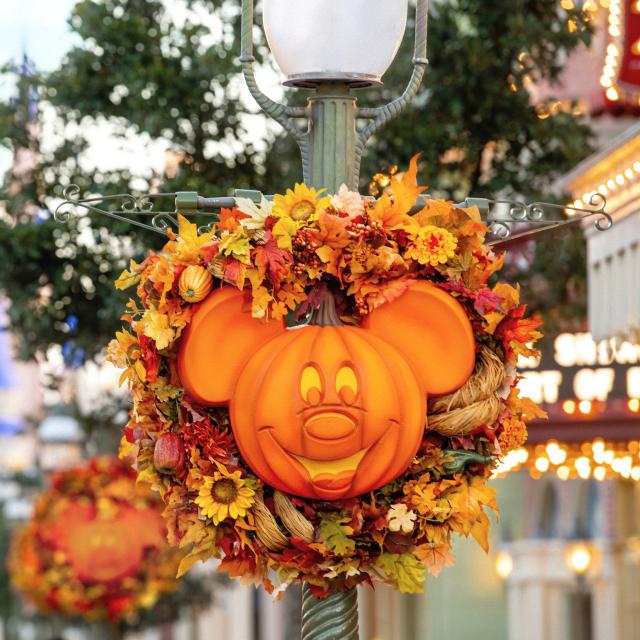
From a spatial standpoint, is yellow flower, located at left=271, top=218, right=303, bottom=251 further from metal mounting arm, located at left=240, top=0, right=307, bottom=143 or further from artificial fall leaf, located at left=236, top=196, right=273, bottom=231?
metal mounting arm, located at left=240, top=0, right=307, bottom=143

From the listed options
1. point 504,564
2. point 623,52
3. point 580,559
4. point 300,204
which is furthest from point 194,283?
point 504,564

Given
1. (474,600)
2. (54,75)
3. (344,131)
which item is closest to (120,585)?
(54,75)

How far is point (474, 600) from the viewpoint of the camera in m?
26.6

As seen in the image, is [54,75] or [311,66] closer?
[311,66]

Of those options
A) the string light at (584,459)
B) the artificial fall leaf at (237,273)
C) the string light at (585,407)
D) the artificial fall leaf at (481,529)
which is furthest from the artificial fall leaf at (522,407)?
the string light at (585,407)

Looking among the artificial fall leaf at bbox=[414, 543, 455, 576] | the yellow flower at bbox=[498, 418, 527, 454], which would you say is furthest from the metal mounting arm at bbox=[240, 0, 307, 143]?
the artificial fall leaf at bbox=[414, 543, 455, 576]

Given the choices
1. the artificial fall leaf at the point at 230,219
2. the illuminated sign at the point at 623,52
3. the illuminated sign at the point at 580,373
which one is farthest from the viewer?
the illuminated sign at the point at 580,373

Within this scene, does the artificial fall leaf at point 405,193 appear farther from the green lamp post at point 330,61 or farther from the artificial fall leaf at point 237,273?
the artificial fall leaf at point 237,273

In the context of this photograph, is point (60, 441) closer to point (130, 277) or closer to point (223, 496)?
point (130, 277)

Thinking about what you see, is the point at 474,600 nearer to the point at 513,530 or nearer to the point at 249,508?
the point at 513,530

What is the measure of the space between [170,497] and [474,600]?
21.6 metres

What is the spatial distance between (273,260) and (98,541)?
44.9ft

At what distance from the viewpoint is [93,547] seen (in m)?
18.7

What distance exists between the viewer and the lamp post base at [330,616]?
18.1 feet
